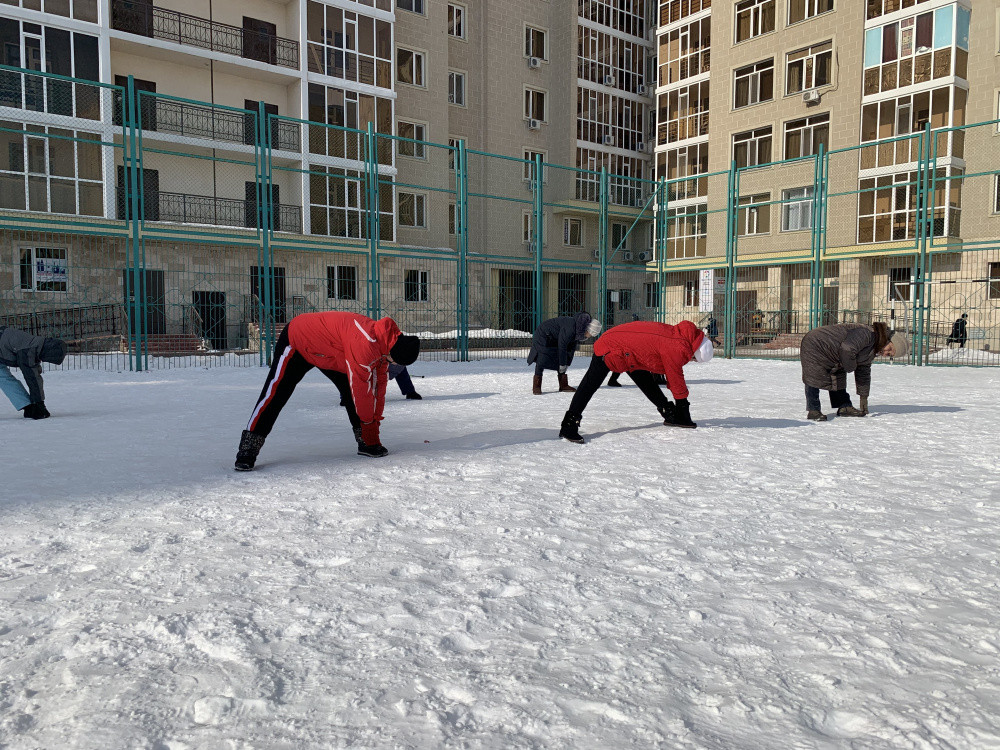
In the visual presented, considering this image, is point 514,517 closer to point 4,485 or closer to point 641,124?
point 4,485

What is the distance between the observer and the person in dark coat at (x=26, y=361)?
7281 mm

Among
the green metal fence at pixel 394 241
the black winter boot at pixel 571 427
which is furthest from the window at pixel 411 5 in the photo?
the black winter boot at pixel 571 427

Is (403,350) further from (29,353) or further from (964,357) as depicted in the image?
(964,357)

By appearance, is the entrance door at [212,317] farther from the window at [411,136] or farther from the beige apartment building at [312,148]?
the window at [411,136]

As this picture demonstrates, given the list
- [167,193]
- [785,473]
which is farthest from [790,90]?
[785,473]

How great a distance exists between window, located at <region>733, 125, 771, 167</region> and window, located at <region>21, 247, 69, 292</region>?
23.9 m

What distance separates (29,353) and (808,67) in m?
28.4

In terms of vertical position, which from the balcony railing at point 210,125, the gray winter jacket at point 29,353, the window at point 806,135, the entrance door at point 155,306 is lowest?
the gray winter jacket at point 29,353

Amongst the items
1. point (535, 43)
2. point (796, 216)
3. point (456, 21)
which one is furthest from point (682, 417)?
point (535, 43)

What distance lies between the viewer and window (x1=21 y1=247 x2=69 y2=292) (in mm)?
15445

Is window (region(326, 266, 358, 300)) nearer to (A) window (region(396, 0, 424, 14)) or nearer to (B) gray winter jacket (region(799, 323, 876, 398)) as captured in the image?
(B) gray winter jacket (region(799, 323, 876, 398))

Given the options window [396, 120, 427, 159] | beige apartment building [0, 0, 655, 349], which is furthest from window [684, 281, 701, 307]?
window [396, 120, 427, 159]

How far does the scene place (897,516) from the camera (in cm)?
380

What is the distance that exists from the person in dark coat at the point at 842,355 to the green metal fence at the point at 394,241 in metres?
8.41
